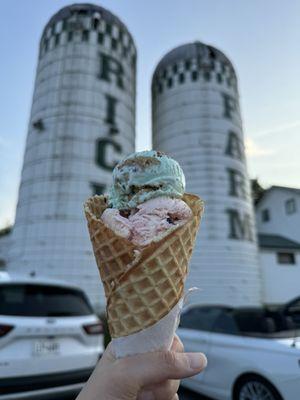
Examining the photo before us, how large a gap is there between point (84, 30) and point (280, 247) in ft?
55.3

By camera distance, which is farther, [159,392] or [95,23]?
[95,23]

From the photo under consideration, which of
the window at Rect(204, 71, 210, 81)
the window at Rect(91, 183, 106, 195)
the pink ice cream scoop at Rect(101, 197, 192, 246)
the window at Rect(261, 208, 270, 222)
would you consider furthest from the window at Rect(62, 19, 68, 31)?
the window at Rect(261, 208, 270, 222)

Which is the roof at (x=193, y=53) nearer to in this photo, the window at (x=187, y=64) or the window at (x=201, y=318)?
the window at (x=187, y=64)

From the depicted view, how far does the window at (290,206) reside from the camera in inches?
963

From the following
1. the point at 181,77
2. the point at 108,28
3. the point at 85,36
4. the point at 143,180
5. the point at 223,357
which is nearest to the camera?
the point at 143,180

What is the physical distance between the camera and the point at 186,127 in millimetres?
19453

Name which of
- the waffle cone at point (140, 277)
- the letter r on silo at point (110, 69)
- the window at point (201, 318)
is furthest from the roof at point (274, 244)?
the waffle cone at point (140, 277)

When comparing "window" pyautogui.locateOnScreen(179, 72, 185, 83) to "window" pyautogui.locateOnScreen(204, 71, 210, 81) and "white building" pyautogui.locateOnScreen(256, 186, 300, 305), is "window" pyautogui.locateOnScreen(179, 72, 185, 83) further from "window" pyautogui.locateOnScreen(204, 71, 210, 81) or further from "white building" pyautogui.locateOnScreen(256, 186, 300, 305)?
"white building" pyautogui.locateOnScreen(256, 186, 300, 305)

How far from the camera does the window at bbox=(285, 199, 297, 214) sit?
963 inches

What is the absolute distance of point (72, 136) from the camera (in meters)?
→ 16.0

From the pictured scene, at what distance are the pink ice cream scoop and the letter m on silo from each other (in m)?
16.2

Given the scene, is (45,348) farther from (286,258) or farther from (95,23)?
(286,258)

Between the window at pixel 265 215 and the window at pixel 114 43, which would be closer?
the window at pixel 114 43

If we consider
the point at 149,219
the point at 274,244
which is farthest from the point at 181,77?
the point at 149,219
